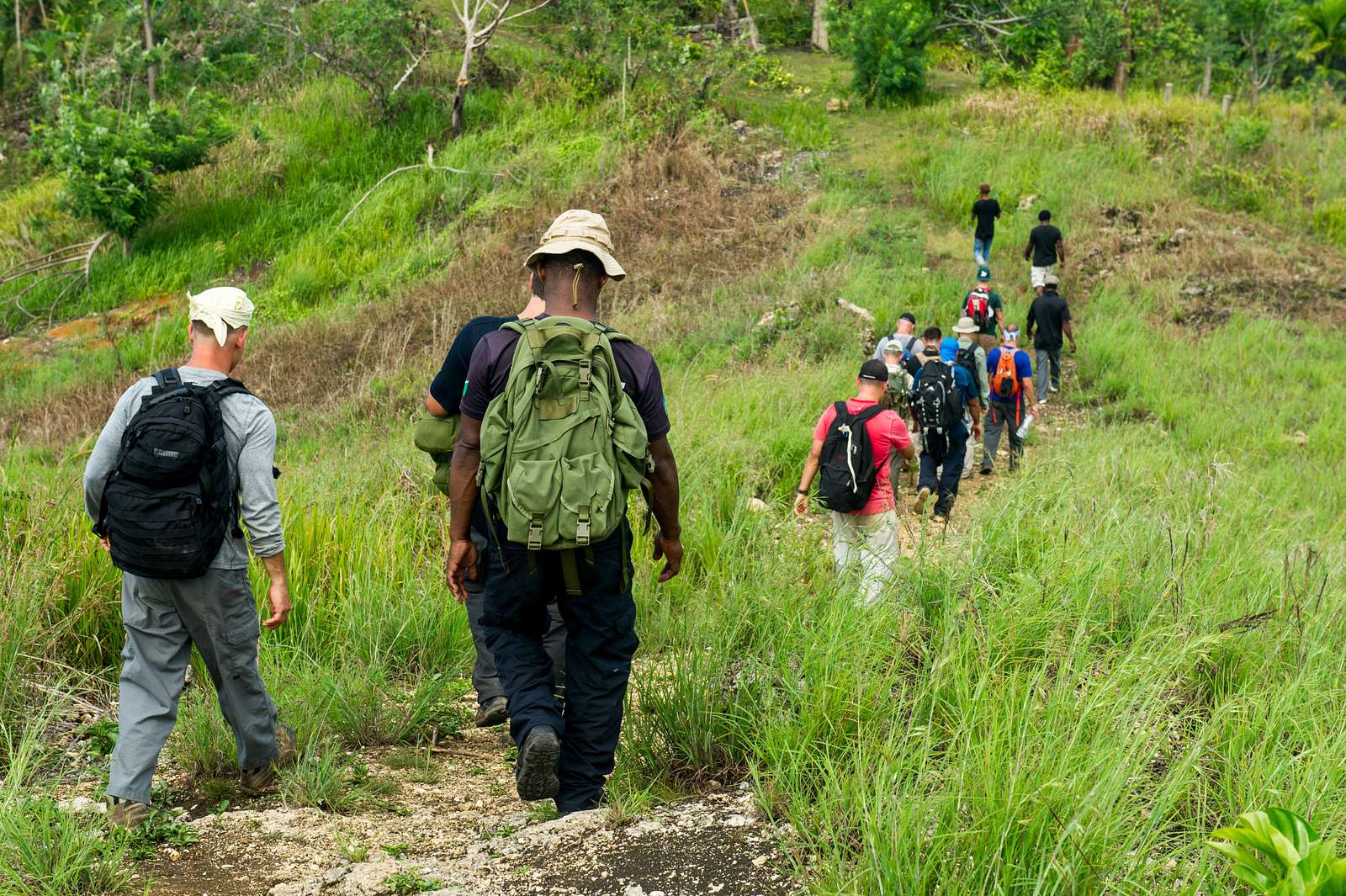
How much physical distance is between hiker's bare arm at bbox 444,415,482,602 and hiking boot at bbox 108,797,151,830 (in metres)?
1.22

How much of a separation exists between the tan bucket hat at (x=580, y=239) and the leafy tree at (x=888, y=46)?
20466mm

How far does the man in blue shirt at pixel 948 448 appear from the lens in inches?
350

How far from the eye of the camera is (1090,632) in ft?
13.1

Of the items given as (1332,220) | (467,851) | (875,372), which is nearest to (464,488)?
(467,851)

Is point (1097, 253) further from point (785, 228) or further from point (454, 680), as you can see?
point (454, 680)

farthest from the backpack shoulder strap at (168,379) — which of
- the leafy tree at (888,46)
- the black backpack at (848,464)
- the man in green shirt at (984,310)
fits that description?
the leafy tree at (888,46)

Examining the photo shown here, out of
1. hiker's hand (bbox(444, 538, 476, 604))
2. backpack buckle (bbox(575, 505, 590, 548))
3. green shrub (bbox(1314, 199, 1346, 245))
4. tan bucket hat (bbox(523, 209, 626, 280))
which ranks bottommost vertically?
hiker's hand (bbox(444, 538, 476, 604))

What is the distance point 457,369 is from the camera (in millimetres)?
4188

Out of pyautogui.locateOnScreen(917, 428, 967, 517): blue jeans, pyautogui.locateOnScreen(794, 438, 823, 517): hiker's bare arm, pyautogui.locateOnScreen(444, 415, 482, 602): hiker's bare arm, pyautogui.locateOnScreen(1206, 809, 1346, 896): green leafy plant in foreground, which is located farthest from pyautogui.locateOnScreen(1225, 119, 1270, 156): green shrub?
pyautogui.locateOnScreen(1206, 809, 1346, 896): green leafy plant in foreground

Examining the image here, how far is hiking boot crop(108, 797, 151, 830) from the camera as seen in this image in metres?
3.57

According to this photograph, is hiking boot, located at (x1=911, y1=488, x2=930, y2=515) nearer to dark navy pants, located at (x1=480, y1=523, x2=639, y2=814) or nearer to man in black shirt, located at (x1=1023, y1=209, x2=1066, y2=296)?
dark navy pants, located at (x1=480, y1=523, x2=639, y2=814)

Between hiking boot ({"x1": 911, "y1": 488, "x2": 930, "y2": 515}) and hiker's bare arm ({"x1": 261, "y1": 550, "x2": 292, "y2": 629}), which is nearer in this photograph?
hiker's bare arm ({"x1": 261, "y1": 550, "x2": 292, "y2": 629})

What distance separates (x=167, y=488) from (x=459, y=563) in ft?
3.09

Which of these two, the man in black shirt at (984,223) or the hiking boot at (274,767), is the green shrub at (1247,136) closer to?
the man in black shirt at (984,223)
